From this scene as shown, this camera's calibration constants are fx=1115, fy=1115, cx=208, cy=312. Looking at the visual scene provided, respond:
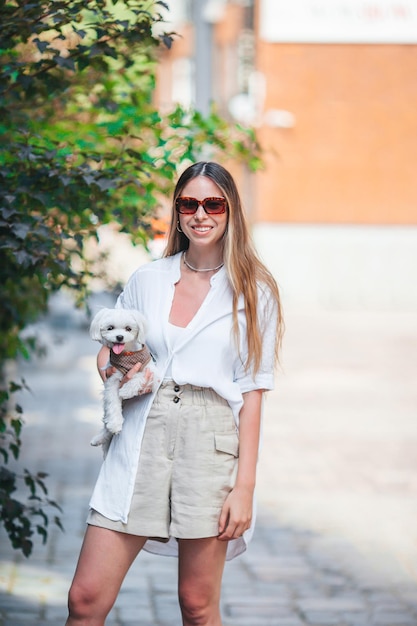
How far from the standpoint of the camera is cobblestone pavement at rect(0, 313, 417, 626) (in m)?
5.47

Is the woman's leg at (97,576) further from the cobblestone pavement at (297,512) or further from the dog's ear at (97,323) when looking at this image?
the cobblestone pavement at (297,512)

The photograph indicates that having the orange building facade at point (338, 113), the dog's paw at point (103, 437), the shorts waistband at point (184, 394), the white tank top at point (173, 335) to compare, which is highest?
the orange building facade at point (338, 113)

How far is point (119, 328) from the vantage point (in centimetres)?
338

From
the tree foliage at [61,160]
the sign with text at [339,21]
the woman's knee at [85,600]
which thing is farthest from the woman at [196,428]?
the sign with text at [339,21]

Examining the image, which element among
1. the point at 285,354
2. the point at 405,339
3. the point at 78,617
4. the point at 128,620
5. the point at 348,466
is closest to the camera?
the point at 78,617

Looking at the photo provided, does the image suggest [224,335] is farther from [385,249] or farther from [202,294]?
[385,249]

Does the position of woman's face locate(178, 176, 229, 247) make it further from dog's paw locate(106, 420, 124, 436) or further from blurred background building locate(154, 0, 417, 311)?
blurred background building locate(154, 0, 417, 311)

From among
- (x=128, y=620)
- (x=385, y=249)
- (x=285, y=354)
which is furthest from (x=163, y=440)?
(x=385, y=249)

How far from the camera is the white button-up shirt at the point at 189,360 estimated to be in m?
3.51

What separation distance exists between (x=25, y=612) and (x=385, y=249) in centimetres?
2126

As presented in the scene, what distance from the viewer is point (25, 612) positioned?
17.4 ft

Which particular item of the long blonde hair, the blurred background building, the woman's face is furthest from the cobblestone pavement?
the blurred background building

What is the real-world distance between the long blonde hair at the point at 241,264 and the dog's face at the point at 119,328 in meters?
0.32

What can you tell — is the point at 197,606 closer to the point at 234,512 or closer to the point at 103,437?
the point at 234,512
